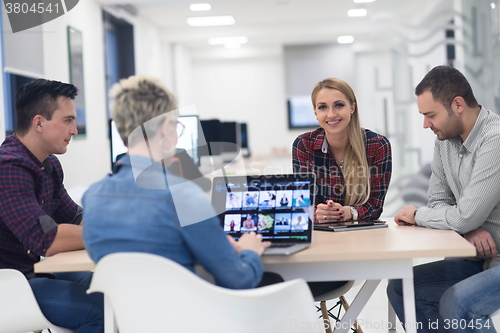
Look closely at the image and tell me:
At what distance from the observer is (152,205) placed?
1258 millimetres

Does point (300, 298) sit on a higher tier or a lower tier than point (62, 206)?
lower

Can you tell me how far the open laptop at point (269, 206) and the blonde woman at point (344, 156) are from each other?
0.61 meters

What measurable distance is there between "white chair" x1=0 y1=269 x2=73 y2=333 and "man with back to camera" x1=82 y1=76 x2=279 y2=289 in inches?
21.2

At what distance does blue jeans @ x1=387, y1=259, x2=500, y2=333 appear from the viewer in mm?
1663

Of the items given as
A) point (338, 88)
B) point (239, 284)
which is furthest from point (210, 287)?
point (338, 88)

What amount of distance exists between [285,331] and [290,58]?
377 inches

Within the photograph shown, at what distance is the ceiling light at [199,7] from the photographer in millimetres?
6939

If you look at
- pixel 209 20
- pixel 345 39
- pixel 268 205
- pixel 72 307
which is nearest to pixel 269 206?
pixel 268 205

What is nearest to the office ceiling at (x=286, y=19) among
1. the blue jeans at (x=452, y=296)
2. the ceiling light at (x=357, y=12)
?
the ceiling light at (x=357, y=12)

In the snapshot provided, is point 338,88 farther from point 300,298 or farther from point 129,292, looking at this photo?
point 129,292

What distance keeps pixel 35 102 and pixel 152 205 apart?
957mm

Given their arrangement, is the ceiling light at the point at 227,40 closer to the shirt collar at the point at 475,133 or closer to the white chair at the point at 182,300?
the shirt collar at the point at 475,133

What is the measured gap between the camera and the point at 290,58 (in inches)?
413

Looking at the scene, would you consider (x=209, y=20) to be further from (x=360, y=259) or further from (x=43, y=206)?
(x=360, y=259)
